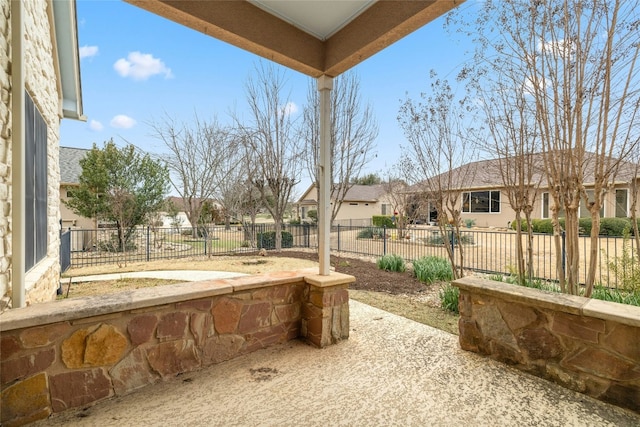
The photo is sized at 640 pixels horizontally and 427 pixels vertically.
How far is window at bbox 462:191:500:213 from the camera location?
16.2 metres

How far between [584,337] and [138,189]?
1388 centimetres

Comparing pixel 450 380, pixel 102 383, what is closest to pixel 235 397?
pixel 102 383

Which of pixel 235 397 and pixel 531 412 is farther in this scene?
pixel 235 397

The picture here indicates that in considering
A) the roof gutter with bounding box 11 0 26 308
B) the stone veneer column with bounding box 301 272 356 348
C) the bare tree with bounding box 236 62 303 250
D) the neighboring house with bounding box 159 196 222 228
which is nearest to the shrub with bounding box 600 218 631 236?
the bare tree with bounding box 236 62 303 250

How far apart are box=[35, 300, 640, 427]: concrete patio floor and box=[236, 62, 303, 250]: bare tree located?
24.8ft

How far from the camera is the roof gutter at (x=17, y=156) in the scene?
207 centimetres

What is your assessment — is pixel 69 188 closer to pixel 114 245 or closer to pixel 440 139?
pixel 114 245

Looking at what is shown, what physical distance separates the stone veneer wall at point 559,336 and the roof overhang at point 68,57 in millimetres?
6455

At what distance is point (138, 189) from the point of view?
39.7 feet

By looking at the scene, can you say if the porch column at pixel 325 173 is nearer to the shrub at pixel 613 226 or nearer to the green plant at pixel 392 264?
the green plant at pixel 392 264

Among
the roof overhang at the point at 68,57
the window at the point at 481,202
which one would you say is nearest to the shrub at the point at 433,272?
the roof overhang at the point at 68,57

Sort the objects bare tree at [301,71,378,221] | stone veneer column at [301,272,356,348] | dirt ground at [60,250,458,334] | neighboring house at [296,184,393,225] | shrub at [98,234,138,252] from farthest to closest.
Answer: neighboring house at [296,184,393,225] → shrub at [98,234,138,252] → bare tree at [301,71,378,221] → dirt ground at [60,250,458,334] → stone veneer column at [301,272,356,348]

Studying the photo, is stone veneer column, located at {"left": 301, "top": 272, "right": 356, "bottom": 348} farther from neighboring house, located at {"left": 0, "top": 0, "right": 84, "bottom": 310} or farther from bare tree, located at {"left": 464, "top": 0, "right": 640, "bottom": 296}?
bare tree, located at {"left": 464, "top": 0, "right": 640, "bottom": 296}

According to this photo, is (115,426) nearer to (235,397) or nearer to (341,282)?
(235,397)
